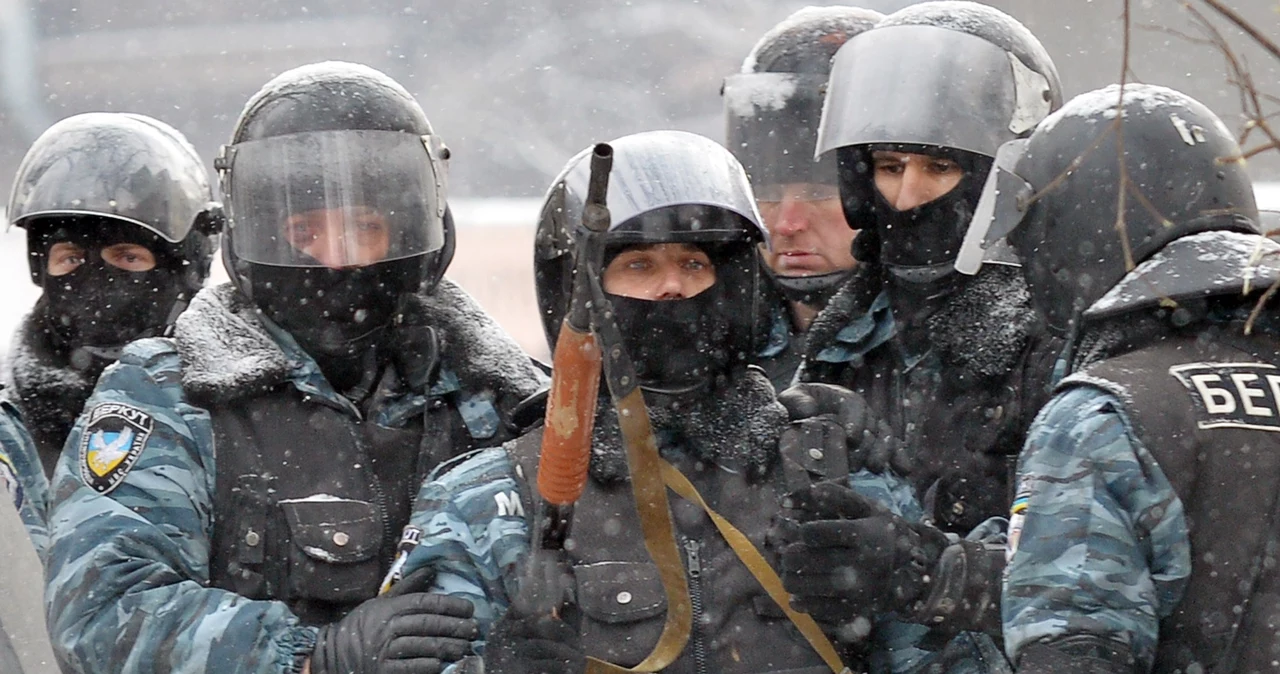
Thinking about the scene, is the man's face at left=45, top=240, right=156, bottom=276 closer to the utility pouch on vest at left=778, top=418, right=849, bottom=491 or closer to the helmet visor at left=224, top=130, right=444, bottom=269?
the helmet visor at left=224, top=130, right=444, bottom=269

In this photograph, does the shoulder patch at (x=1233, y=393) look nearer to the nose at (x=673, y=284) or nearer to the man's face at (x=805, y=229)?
the nose at (x=673, y=284)

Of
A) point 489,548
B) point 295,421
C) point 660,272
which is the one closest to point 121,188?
point 295,421

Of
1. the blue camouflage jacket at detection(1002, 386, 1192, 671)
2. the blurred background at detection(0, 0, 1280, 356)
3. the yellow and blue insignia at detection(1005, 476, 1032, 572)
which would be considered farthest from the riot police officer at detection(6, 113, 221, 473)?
the blurred background at detection(0, 0, 1280, 356)

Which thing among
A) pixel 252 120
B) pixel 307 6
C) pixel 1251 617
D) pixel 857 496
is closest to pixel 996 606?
pixel 857 496

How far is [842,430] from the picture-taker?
312 centimetres

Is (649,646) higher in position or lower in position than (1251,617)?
lower

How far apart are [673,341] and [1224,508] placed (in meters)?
1.05

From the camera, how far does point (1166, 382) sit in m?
2.53

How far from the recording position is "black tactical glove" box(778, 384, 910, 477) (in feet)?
10.2

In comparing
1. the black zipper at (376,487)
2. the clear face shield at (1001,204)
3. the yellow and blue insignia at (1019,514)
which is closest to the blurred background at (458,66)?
the black zipper at (376,487)

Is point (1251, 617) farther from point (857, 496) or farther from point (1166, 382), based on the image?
point (857, 496)

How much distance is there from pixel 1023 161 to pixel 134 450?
5.58ft

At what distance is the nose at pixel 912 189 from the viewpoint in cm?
396

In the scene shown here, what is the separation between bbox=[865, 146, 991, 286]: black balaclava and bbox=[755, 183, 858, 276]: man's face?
1.39 ft
